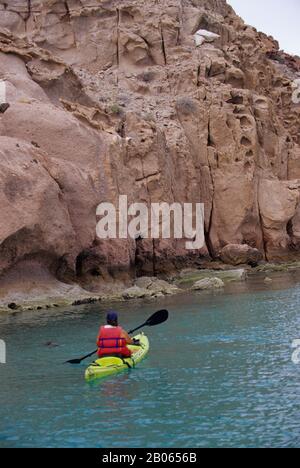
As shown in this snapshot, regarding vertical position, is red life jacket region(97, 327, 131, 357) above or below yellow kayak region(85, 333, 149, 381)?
above

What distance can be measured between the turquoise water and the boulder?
2275cm

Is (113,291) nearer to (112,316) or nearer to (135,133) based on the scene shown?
(135,133)

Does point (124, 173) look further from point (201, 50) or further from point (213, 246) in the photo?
point (201, 50)

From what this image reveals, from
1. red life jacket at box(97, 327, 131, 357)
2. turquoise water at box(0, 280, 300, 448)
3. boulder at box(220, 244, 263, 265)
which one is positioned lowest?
turquoise water at box(0, 280, 300, 448)

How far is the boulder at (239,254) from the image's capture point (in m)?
45.5

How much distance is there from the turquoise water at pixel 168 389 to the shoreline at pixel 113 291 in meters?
4.72

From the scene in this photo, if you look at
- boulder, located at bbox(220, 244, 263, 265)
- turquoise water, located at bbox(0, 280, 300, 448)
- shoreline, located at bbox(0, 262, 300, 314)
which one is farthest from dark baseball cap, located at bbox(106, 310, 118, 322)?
boulder, located at bbox(220, 244, 263, 265)

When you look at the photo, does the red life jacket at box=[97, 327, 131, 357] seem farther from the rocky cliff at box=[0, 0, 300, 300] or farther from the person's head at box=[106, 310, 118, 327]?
the rocky cliff at box=[0, 0, 300, 300]

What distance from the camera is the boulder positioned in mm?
45500

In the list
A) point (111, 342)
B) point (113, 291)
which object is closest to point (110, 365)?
point (111, 342)

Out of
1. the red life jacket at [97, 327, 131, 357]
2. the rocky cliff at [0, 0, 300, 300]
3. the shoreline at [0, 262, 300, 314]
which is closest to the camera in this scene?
the red life jacket at [97, 327, 131, 357]

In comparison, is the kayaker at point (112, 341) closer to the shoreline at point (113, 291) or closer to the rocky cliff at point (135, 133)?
the shoreline at point (113, 291)

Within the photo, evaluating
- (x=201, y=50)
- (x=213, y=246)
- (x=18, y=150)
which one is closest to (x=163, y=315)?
(x=18, y=150)

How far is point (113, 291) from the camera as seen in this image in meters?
33.0
